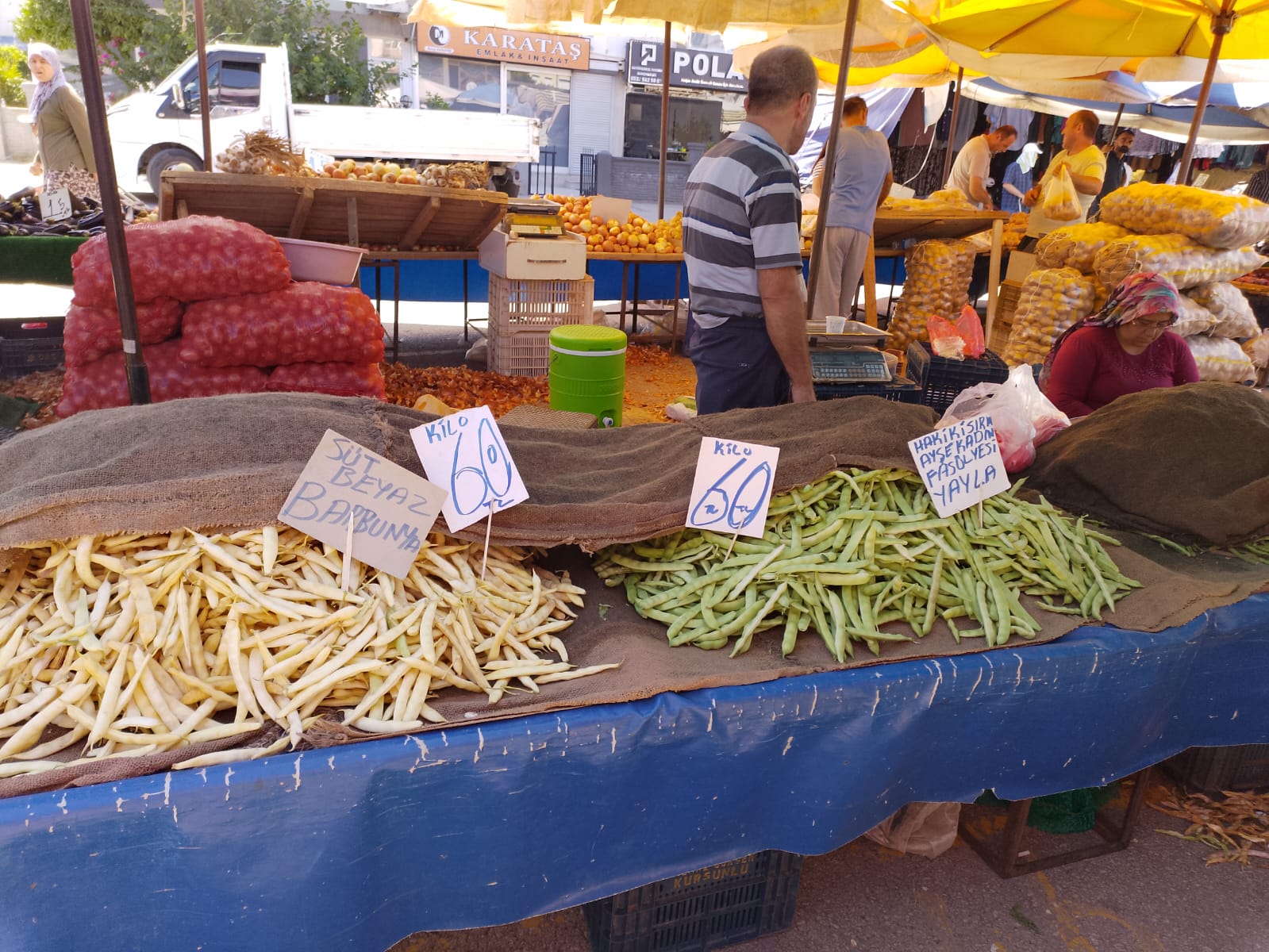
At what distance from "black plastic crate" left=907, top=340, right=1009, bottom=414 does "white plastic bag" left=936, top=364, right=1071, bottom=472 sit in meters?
0.97

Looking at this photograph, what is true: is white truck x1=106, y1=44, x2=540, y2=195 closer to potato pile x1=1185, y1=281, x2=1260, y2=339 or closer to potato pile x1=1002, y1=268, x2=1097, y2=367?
potato pile x1=1002, y1=268, x2=1097, y2=367

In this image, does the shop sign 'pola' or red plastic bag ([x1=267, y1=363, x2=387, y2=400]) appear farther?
the shop sign 'pola'

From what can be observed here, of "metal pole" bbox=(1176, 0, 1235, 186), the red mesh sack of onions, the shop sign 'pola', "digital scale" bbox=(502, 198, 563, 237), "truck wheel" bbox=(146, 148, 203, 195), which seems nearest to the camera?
the red mesh sack of onions

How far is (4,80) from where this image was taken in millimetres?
19266

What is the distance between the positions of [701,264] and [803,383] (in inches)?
23.1

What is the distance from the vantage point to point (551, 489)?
1.88 m

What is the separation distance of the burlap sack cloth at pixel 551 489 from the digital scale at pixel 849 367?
0.97 m

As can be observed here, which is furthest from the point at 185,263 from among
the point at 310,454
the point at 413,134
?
the point at 413,134

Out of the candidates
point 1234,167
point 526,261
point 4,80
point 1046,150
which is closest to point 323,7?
point 4,80

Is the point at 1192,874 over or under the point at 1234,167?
under

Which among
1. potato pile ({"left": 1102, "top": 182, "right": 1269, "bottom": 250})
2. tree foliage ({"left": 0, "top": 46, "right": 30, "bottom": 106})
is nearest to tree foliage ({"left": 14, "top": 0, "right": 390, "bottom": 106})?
tree foliage ({"left": 0, "top": 46, "right": 30, "bottom": 106})

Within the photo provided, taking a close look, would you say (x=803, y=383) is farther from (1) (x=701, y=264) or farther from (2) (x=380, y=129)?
(2) (x=380, y=129)

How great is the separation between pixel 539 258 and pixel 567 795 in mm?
4790

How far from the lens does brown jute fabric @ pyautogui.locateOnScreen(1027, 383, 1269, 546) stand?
221 centimetres
